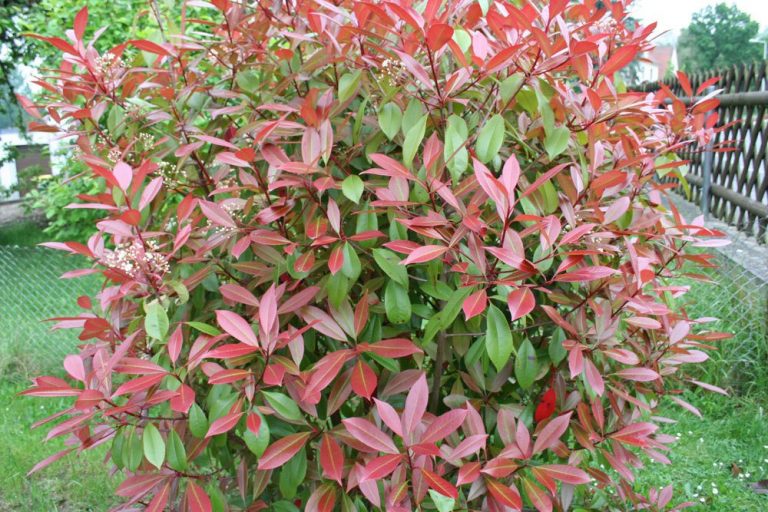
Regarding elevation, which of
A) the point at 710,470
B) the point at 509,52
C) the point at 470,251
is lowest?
the point at 710,470

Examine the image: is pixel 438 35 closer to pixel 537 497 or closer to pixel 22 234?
pixel 537 497

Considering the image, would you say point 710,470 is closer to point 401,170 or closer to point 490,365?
point 490,365

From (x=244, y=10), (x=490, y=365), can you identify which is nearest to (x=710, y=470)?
(x=490, y=365)

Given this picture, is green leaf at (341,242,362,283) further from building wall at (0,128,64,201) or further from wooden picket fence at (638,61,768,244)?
wooden picket fence at (638,61,768,244)

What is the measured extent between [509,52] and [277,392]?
90cm

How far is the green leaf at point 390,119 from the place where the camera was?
1.59 m

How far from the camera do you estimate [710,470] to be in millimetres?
3504

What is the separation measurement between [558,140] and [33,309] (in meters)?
5.86

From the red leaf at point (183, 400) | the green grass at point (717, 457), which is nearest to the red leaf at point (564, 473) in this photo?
the red leaf at point (183, 400)

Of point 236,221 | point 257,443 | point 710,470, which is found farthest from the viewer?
point 710,470

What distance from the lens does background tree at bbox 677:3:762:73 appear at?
5859 centimetres

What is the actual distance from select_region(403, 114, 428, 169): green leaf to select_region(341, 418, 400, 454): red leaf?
22.0 inches

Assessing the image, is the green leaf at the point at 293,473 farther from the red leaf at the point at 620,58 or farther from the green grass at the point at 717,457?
the green grass at the point at 717,457

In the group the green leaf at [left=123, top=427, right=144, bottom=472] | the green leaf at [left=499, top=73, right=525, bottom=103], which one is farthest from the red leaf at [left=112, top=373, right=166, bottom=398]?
the green leaf at [left=499, top=73, right=525, bottom=103]
